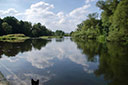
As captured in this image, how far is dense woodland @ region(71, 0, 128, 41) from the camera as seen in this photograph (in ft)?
88.0

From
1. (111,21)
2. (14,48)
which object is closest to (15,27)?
(14,48)

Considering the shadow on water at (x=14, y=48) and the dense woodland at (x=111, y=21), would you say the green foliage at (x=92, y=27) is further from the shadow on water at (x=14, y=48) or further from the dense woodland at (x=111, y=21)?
the shadow on water at (x=14, y=48)

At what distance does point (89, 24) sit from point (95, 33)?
11833 mm

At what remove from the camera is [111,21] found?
32719 mm

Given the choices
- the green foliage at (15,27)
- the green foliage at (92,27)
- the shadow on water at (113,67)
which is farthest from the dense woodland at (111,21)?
the green foliage at (15,27)

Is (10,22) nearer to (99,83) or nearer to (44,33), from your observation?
(44,33)

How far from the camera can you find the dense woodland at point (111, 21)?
1056 inches

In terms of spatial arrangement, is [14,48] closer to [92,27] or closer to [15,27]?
[92,27]

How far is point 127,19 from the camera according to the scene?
25797mm

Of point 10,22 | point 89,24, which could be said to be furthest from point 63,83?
point 10,22

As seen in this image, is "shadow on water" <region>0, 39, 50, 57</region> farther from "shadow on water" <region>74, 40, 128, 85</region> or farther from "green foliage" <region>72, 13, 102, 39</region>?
"green foliage" <region>72, 13, 102, 39</region>

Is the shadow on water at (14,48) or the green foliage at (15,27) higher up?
the green foliage at (15,27)

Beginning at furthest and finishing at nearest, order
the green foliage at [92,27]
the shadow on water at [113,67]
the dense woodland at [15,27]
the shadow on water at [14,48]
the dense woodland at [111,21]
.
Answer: the dense woodland at [15,27]
the green foliage at [92,27]
the dense woodland at [111,21]
the shadow on water at [14,48]
the shadow on water at [113,67]

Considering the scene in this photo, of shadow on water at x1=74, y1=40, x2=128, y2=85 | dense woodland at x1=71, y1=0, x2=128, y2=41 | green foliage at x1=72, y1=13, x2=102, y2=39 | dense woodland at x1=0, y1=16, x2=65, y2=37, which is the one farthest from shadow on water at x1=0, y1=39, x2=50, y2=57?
dense woodland at x1=0, y1=16, x2=65, y2=37
